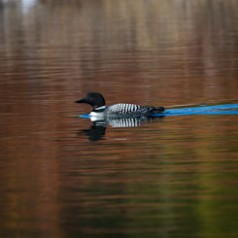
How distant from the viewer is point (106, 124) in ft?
63.6

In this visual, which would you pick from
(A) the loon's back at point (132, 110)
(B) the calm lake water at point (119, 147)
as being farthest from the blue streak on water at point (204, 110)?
(B) the calm lake water at point (119, 147)

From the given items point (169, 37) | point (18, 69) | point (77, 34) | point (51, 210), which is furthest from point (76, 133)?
point (77, 34)

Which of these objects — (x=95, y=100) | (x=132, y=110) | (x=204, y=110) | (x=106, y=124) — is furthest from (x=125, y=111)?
(x=204, y=110)

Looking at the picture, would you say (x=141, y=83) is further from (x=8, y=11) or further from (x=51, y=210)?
(x=8, y=11)

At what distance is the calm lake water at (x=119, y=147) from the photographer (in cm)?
1138

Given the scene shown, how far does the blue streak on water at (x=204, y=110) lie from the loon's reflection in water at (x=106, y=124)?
47 cm

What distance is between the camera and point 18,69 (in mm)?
31984

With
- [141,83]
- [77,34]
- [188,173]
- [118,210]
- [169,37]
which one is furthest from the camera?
[77,34]

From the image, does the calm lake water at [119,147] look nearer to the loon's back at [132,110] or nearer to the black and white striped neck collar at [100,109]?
the loon's back at [132,110]

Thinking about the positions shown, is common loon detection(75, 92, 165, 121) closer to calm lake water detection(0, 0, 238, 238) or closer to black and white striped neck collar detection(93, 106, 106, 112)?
black and white striped neck collar detection(93, 106, 106, 112)

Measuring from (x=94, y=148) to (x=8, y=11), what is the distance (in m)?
56.7

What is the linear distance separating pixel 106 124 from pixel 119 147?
10.5ft

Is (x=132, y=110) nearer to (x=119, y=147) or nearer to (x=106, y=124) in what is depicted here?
(x=106, y=124)

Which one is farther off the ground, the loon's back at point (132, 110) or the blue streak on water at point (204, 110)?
the loon's back at point (132, 110)
